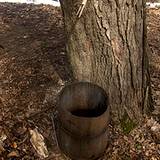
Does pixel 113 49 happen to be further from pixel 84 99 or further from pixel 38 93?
pixel 38 93

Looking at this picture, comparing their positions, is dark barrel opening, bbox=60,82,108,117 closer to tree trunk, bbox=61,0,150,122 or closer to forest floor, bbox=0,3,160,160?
tree trunk, bbox=61,0,150,122

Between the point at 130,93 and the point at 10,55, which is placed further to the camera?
the point at 10,55

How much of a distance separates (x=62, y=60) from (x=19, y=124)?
1038 millimetres

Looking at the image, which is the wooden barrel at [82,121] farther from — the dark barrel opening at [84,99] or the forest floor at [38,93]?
the forest floor at [38,93]

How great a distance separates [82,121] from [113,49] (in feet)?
2.27

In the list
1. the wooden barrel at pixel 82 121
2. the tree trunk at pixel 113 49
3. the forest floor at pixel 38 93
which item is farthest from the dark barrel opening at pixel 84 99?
the forest floor at pixel 38 93

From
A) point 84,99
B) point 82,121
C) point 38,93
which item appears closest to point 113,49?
point 84,99

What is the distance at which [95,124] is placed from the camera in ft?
9.34

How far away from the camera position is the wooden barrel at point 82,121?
2.87m

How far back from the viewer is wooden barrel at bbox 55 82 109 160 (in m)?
2.87

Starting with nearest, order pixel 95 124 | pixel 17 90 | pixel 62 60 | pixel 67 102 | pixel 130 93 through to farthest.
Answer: pixel 95 124 < pixel 67 102 < pixel 130 93 < pixel 17 90 < pixel 62 60

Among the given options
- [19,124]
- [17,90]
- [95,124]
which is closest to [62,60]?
[17,90]

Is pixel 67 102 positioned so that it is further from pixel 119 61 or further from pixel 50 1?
pixel 50 1

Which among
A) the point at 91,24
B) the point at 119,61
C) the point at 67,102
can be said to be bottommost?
the point at 67,102
